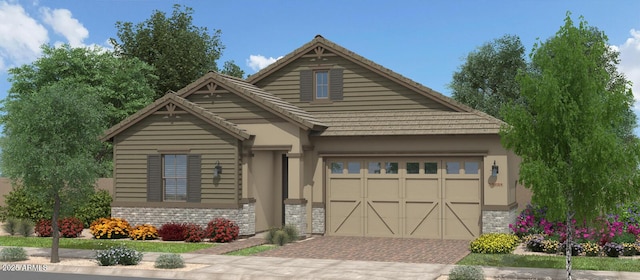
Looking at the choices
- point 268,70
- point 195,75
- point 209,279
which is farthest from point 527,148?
point 195,75

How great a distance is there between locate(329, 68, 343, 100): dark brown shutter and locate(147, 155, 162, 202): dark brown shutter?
6.22m

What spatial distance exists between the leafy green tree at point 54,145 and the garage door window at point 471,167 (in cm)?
1112

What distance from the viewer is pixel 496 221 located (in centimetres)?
2284

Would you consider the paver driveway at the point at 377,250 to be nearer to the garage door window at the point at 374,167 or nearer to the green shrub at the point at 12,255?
the garage door window at the point at 374,167

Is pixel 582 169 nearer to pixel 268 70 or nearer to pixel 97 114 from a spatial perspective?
pixel 97 114

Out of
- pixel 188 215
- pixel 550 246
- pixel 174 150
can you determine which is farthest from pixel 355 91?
pixel 550 246

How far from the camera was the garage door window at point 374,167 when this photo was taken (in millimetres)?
24328

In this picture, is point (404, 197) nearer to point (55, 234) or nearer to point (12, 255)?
point (55, 234)

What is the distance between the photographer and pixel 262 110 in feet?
79.5

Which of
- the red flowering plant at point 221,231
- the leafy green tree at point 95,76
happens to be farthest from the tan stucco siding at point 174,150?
the leafy green tree at point 95,76

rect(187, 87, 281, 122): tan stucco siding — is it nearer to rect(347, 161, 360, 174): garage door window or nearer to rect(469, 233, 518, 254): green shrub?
rect(347, 161, 360, 174): garage door window

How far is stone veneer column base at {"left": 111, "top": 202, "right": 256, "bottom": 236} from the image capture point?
Answer: 23.5 m

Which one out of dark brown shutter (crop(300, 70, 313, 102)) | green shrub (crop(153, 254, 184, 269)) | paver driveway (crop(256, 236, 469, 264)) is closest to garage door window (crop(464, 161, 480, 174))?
paver driveway (crop(256, 236, 469, 264))

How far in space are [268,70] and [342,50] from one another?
281 cm
